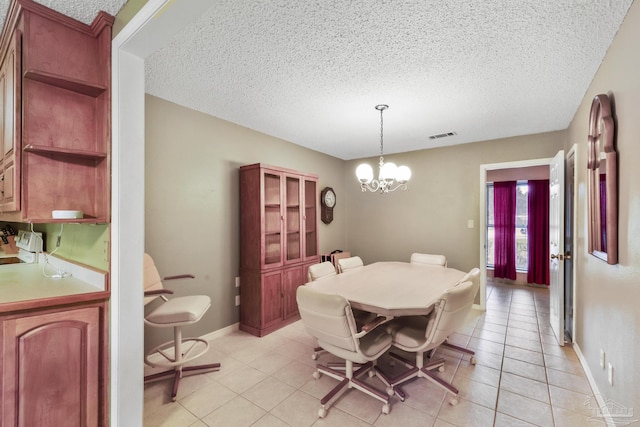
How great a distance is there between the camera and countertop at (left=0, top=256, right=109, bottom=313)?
1.34m

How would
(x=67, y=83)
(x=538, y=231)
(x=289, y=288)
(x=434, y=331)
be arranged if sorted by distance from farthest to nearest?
(x=538, y=231) → (x=289, y=288) → (x=434, y=331) → (x=67, y=83)

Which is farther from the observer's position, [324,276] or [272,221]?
[272,221]

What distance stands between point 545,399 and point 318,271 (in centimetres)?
199

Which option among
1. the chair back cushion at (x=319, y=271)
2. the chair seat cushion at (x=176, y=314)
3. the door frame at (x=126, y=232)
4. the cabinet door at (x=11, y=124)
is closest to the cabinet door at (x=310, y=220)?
the chair back cushion at (x=319, y=271)

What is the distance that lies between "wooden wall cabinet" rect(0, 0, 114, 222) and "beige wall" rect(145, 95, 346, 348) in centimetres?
98

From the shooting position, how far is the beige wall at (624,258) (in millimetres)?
1386

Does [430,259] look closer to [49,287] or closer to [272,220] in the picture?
[272,220]

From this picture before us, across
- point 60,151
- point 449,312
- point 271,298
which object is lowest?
point 271,298

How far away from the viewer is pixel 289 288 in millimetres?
3539

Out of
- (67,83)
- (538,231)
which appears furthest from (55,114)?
(538,231)

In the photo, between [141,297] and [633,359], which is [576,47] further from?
[141,297]

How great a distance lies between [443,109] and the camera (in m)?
2.88

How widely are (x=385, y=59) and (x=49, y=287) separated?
256 cm

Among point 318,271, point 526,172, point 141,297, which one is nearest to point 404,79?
point 318,271
